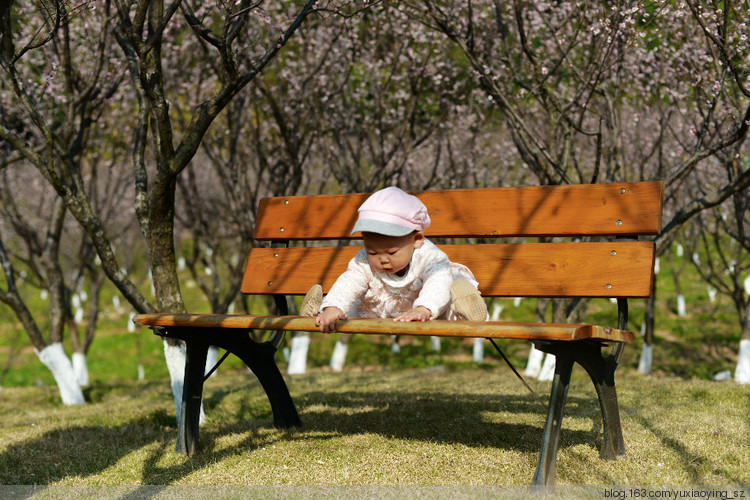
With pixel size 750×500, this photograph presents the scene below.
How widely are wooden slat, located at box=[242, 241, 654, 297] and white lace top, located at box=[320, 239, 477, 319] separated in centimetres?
16

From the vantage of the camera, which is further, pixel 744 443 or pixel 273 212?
pixel 273 212

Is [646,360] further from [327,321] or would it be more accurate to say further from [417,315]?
[327,321]

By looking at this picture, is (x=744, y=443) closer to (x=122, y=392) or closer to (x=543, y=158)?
(x=543, y=158)

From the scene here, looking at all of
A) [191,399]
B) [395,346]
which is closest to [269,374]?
[191,399]

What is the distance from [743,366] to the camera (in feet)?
35.7

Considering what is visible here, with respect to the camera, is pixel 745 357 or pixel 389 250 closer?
pixel 389 250

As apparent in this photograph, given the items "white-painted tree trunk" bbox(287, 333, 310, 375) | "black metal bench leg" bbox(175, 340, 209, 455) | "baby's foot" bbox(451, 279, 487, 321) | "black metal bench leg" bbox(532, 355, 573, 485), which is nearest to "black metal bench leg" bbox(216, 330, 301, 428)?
"black metal bench leg" bbox(175, 340, 209, 455)

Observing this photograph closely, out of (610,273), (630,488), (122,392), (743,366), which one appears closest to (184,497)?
(630,488)

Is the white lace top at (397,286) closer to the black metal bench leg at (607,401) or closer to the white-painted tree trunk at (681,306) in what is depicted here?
the black metal bench leg at (607,401)

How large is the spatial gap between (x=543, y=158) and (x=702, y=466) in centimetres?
460

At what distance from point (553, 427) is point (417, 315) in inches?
31.5

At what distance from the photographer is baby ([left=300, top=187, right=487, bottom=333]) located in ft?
12.5

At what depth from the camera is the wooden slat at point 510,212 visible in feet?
13.2

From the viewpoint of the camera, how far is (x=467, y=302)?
386cm
